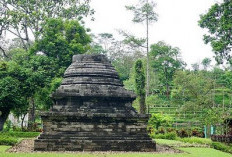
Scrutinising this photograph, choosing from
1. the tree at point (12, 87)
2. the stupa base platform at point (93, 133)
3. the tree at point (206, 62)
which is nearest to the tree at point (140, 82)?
the tree at point (12, 87)

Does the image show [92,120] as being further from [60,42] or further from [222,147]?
[60,42]

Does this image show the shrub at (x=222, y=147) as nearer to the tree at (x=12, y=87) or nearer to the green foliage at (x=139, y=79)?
the green foliage at (x=139, y=79)

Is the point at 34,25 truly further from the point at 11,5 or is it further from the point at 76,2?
the point at 76,2

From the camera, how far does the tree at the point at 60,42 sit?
26891 mm

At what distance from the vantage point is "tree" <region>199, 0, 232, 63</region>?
64.0 ft

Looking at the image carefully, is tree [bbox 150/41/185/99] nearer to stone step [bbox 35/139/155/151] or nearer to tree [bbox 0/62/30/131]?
tree [bbox 0/62/30/131]

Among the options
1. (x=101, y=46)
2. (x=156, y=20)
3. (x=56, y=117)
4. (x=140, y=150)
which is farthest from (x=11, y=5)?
(x=101, y=46)

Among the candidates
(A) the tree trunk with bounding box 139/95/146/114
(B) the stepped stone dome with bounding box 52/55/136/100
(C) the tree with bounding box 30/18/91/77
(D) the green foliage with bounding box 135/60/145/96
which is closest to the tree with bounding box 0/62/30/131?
(C) the tree with bounding box 30/18/91/77

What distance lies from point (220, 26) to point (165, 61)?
30.7 meters

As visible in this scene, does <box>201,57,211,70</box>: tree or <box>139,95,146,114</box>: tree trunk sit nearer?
<box>139,95,146,114</box>: tree trunk

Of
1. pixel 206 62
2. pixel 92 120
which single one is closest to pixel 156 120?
pixel 92 120

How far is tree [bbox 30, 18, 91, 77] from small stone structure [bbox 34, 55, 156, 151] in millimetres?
10832

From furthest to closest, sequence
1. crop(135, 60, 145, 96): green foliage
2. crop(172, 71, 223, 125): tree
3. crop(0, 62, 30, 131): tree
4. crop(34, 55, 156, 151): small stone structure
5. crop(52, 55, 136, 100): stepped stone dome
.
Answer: crop(135, 60, 145, 96): green foliage < crop(172, 71, 223, 125): tree < crop(0, 62, 30, 131): tree < crop(52, 55, 136, 100): stepped stone dome < crop(34, 55, 156, 151): small stone structure

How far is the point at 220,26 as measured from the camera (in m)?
20.1
